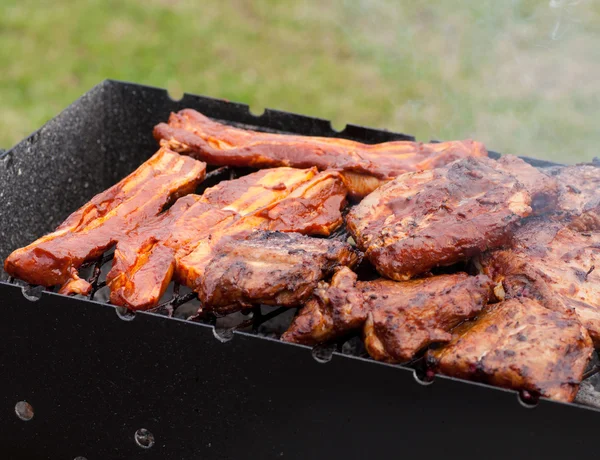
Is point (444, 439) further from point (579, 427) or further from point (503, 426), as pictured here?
point (579, 427)

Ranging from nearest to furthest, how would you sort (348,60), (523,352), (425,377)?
1. (523,352)
2. (425,377)
3. (348,60)

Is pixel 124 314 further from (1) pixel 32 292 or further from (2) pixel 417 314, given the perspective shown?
(2) pixel 417 314

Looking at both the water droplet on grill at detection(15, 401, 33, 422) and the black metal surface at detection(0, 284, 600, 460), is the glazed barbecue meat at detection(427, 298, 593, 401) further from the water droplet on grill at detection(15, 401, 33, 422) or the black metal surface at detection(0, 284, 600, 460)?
the water droplet on grill at detection(15, 401, 33, 422)

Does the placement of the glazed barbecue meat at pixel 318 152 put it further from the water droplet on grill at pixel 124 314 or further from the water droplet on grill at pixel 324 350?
the water droplet on grill at pixel 124 314

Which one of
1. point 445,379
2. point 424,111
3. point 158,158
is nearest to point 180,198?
point 158,158

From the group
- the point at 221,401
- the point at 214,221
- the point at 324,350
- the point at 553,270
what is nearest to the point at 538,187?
the point at 553,270

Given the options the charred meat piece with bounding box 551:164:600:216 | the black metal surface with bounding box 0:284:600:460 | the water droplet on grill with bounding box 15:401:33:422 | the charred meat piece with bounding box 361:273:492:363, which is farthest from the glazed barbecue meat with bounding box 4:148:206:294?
the charred meat piece with bounding box 551:164:600:216
